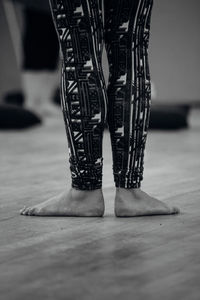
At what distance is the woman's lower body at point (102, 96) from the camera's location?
1.30 meters

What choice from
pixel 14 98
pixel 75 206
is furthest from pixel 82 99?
pixel 14 98

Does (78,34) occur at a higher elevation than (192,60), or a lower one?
higher

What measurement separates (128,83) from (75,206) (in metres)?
0.30

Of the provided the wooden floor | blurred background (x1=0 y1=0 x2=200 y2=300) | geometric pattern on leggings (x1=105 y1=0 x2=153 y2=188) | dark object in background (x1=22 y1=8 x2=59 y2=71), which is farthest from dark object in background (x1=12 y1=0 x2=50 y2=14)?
geometric pattern on leggings (x1=105 y1=0 x2=153 y2=188)

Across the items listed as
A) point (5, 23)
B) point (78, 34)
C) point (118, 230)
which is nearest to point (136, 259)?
point (118, 230)

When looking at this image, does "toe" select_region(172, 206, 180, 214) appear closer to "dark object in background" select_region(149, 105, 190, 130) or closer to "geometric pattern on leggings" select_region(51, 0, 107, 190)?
"geometric pattern on leggings" select_region(51, 0, 107, 190)

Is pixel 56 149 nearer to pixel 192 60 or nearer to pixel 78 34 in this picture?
pixel 78 34

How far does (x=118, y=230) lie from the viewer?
1.23m

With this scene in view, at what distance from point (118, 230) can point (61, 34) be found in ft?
1.45

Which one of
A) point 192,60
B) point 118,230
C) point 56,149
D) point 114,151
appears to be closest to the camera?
point 118,230

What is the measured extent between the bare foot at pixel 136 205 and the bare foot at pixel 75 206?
0.04 m

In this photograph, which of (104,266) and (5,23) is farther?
(5,23)

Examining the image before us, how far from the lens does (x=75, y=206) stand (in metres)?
1.37

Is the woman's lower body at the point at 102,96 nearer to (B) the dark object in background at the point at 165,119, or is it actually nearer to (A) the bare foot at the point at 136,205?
(A) the bare foot at the point at 136,205
